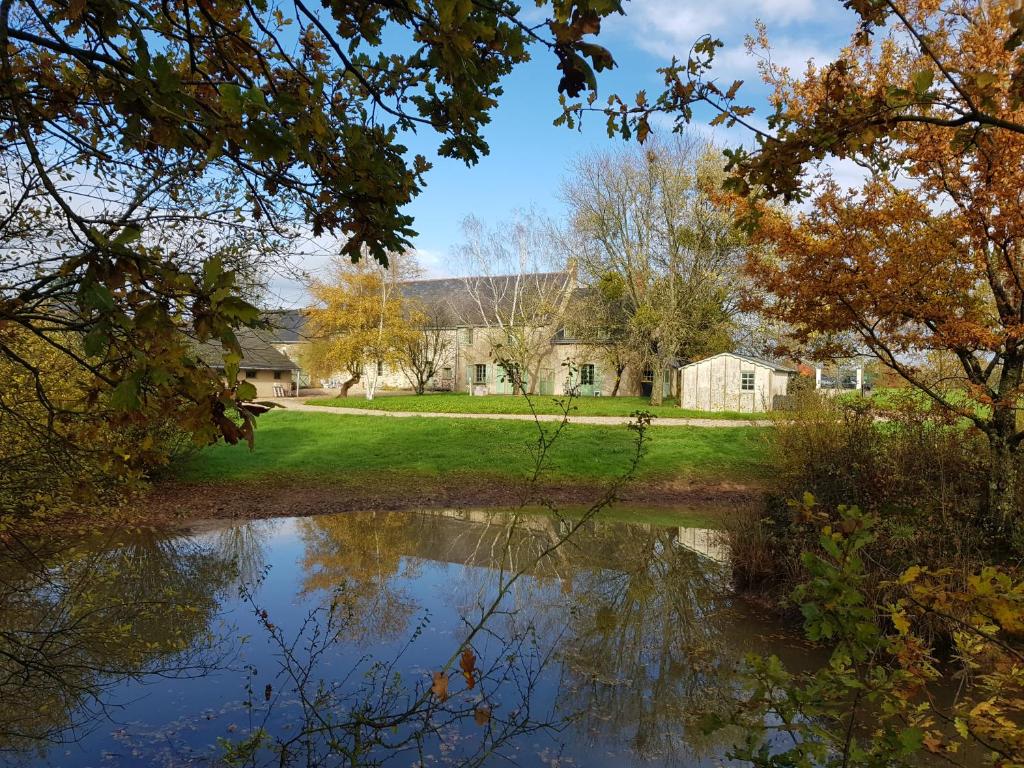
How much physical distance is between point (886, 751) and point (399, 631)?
4922 millimetres

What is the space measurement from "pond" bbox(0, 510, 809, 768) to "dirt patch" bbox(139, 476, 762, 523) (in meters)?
2.47

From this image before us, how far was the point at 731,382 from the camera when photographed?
1040 inches

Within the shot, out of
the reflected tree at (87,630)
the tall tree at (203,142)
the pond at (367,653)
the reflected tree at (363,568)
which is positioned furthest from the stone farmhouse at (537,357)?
the tall tree at (203,142)

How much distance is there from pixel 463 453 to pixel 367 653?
10.9 m

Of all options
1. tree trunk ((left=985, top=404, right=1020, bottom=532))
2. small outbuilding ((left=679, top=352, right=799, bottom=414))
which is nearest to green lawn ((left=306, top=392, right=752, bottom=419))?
small outbuilding ((left=679, top=352, right=799, bottom=414))

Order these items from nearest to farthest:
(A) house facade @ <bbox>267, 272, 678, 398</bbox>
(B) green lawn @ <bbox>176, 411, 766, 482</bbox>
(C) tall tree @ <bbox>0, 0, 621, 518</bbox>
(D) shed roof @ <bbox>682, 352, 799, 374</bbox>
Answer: (C) tall tree @ <bbox>0, 0, 621, 518</bbox> → (B) green lawn @ <bbox>176, 411, 766, 482</bbox> → (D) shed roof @ <bbox>682, 352, 799, 374</bbox> → (A) house facade @ <bbox>267, 272, 678, 398</bbox>

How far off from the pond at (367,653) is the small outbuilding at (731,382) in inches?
700

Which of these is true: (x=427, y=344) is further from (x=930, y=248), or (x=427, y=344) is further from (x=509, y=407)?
(x=930, y=248)

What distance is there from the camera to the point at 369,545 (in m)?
9.74

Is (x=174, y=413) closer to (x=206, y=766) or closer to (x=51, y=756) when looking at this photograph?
(x=206, y=766)

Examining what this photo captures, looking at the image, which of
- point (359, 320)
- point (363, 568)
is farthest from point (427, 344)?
point (363, 568)

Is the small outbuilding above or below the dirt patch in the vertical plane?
above

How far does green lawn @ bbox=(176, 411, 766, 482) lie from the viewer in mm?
15039

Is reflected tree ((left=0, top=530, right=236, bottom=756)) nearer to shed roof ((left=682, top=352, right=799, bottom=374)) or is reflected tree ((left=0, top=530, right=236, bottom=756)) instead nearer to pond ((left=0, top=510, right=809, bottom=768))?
pond ((left=0, top=510, right=809, bottom=768))
